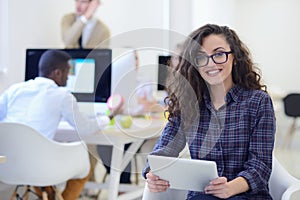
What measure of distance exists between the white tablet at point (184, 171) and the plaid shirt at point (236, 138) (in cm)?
11

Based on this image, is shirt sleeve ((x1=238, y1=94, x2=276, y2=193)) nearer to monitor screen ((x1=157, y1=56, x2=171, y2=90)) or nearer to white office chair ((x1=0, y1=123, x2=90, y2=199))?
monitor screen ((x1=157, y1=56, x2=171, y2=90))

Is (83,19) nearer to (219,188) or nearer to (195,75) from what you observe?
(195,75)

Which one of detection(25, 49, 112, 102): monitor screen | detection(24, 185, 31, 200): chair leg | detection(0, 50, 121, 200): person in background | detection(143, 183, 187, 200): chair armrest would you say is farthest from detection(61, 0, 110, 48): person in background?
detection(143, 183, 187, 200): chair armrest

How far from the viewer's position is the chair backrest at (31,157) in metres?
2.21

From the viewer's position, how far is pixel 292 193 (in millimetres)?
1465

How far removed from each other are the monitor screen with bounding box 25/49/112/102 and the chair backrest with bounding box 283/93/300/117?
2.64 meters

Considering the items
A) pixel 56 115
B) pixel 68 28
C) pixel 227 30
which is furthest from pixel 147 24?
pixel 227 30

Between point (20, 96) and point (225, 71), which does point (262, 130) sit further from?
point (20, 96)

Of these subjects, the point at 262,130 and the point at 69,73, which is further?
the point at 69,73

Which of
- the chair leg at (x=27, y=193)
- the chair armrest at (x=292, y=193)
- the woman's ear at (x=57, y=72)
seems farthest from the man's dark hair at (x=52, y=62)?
the chair armrest at (x=292, y=193)

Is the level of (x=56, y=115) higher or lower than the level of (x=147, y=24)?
lower

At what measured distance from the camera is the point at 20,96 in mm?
2480

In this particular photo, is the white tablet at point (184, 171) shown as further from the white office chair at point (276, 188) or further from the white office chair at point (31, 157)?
the white office chair at point (31, 157)

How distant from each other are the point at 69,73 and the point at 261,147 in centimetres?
157
